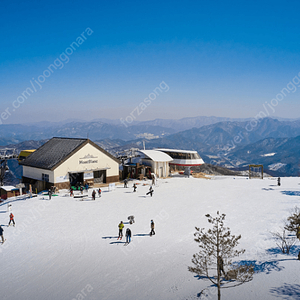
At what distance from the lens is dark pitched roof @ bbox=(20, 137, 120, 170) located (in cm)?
4153

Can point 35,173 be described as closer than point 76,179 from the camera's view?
Yes

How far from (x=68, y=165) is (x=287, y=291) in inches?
1335

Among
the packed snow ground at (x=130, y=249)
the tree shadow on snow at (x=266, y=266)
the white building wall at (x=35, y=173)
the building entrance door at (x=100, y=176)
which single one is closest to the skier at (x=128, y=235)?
the packed snow ground at (x=130, y=249)

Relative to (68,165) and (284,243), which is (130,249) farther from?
(68,165)

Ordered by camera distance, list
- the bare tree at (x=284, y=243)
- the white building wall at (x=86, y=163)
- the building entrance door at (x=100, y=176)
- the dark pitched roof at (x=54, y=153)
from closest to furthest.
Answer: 1. the bare tree at (x=284, y=243)
2. the white building wall at (x=86, y=163)
3. the dark pitched roof at (x=54, y=153)
4. the building entrance door at (x=100, y=176)

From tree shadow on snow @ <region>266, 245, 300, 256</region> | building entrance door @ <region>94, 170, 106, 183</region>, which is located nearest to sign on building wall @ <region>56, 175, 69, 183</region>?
building entrance door @ <region>94, 170, 106, 183</region>

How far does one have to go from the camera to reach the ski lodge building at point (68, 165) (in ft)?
134

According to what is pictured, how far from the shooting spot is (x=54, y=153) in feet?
144

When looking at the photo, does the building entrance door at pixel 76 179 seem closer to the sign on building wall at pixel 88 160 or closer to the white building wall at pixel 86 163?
the white building wall at pixel 86 163

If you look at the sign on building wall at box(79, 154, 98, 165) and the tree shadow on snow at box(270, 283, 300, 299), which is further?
the sign on building wall at box(79, 154, 98, 165)

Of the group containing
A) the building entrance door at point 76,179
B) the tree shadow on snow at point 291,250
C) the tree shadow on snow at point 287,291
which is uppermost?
the building entrance door at point 76,179

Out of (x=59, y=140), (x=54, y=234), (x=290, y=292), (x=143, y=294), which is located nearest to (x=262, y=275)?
(x=290, y=292)

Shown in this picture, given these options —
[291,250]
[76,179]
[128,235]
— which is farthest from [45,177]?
[291,250]

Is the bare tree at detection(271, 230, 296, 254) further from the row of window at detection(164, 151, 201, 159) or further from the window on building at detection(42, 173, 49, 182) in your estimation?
the row of window at detection(164, 151, 201, 159)
